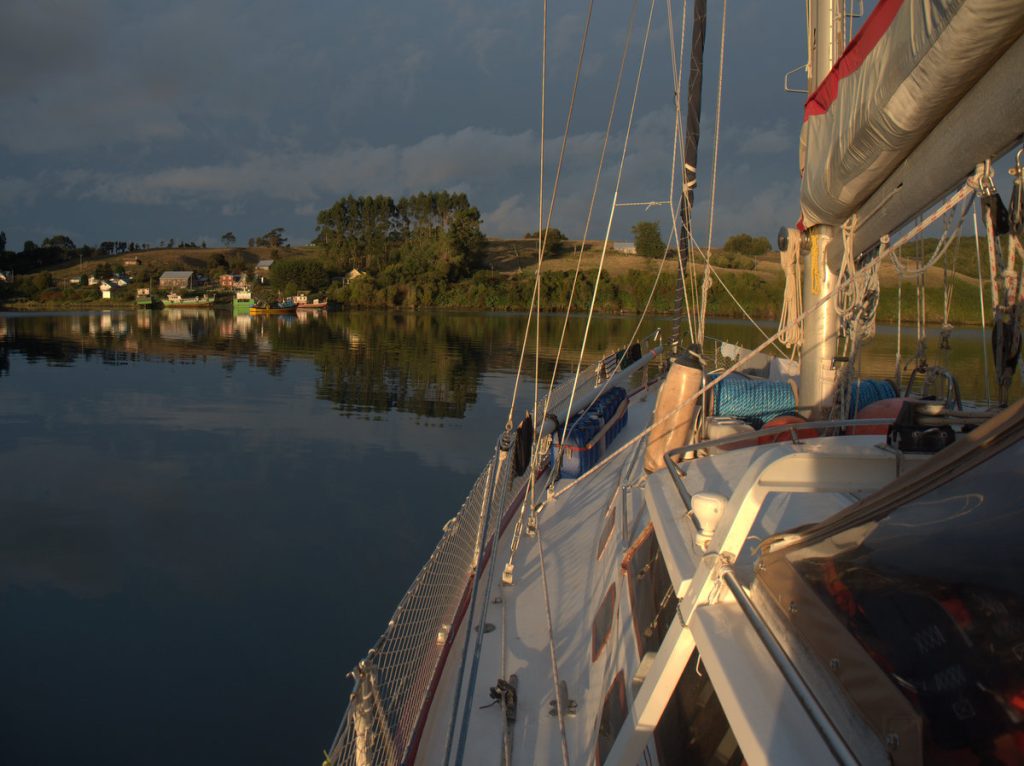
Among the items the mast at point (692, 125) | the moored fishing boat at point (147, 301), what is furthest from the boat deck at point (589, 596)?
the moored fishing boat at point (147, 301)

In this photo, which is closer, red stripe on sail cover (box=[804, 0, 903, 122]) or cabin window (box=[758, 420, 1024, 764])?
cabin window (box=[758, 420, 1024, 764])

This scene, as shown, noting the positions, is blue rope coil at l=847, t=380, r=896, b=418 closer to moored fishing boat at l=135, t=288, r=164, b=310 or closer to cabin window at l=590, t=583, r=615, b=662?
cabin window at l=590, t=583, r=615, b=662

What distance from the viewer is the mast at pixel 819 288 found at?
5.56m

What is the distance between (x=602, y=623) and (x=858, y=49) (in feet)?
8.89

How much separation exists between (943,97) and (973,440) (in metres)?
1.47

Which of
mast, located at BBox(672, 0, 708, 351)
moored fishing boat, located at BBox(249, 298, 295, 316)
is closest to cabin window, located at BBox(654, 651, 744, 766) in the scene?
mast, located at BBox(672, 0, 708, 351)

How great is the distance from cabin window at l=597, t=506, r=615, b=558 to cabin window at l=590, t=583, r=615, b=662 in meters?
0.64

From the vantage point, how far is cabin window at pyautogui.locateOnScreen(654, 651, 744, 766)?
189cm

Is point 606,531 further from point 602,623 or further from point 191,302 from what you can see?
point 191,302

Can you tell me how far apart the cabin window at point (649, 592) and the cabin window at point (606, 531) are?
0.88m

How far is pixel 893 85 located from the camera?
251 centimetres

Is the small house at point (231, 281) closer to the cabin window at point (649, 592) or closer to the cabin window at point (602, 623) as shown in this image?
the cabin window at point (602, 623)

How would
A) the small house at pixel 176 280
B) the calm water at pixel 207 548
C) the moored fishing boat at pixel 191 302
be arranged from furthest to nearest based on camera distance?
the small house at pixel 176 280 → the moored fishing boat at pixel 191 302 → the calm water at pixel 207 548

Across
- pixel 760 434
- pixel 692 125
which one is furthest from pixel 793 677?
pixel 692 125
